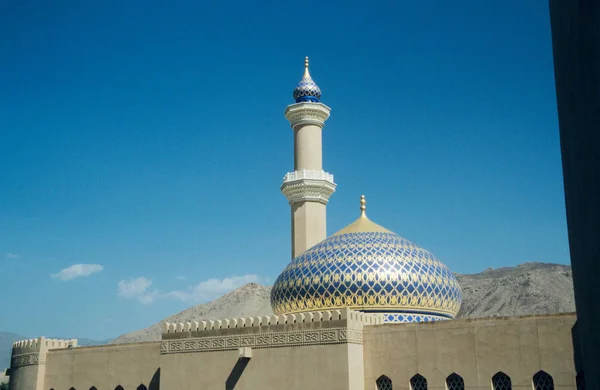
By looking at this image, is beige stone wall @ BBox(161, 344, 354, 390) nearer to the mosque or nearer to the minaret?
the mosque

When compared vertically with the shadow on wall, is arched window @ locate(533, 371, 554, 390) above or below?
below

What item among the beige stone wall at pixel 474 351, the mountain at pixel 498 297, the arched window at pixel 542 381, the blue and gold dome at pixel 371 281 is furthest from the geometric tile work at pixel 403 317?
the mountain at pixel 498 297

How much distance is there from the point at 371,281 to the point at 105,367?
7.82 meters

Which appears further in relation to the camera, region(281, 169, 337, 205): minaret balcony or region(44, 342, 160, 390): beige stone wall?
region(281, 169, 337, 205): minaret balcony

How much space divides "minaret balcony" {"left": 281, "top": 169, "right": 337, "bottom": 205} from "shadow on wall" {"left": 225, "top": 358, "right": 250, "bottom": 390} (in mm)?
8481

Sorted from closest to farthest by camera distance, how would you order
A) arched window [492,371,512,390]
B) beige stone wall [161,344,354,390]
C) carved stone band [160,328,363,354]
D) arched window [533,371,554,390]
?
arched window [533,371,554,390] → arched window [492,371,512,390] → beige stone wall [161,344,354,390] → carved stone band [160,328,363,354]

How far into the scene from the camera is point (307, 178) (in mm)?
23438

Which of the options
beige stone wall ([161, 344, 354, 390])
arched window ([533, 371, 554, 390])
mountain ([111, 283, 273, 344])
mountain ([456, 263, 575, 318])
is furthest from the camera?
mountain ([111, 283, 273, 344])

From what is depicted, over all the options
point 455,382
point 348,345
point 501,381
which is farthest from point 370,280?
point 501,381

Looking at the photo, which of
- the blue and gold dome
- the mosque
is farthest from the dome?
the blue and gold dome

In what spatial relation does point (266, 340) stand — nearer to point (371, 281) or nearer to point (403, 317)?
point (371, 281)

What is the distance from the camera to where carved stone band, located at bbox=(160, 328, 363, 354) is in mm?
14867

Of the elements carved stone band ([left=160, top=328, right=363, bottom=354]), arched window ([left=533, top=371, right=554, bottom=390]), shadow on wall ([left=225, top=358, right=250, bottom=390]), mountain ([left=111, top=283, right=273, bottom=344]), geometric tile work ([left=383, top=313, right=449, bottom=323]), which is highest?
mountain ([left=111, top=283, right=273, bottom=344])

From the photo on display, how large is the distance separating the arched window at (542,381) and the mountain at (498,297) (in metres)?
28.0
